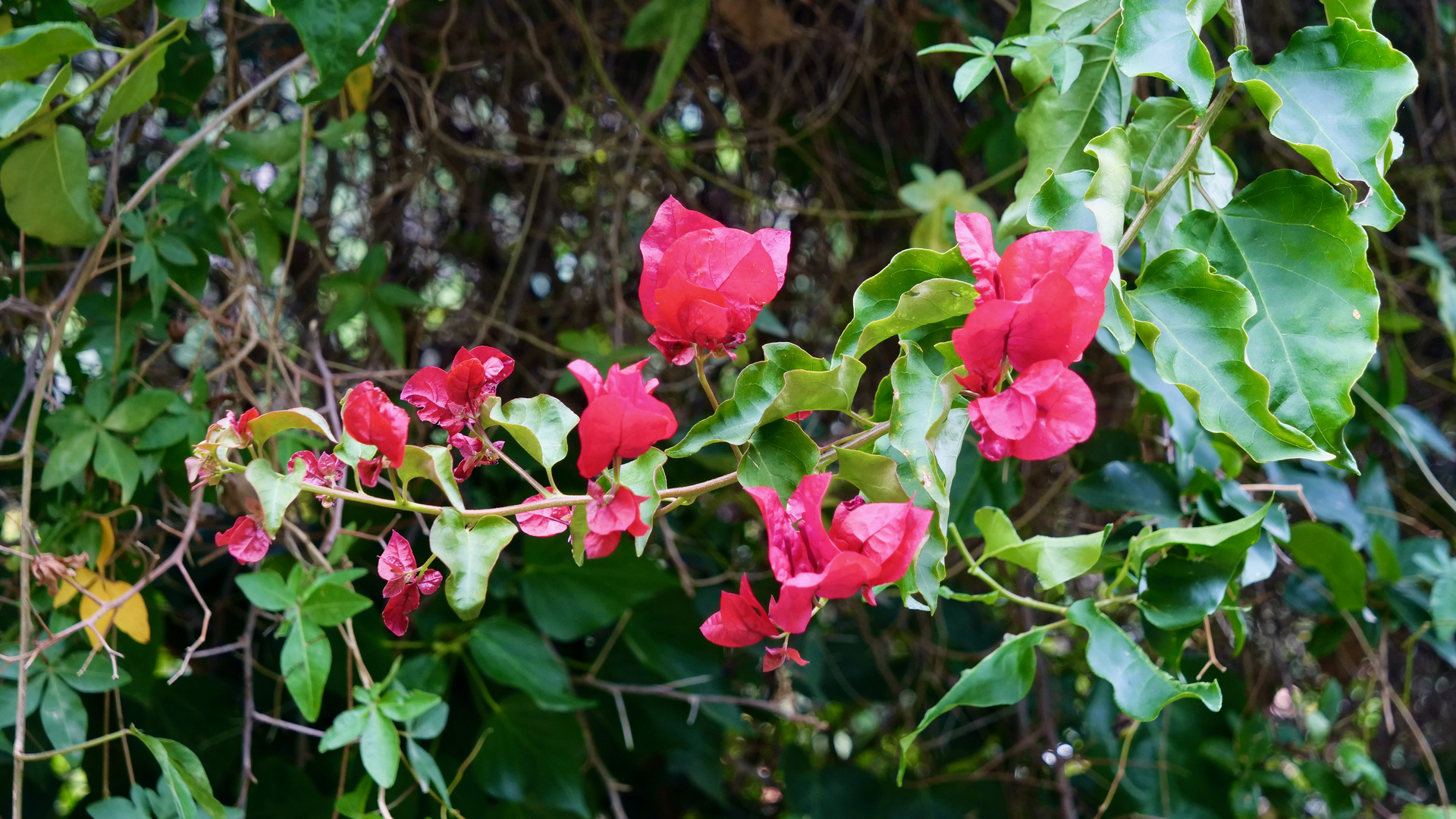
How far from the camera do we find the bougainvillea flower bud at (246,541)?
1.06ft

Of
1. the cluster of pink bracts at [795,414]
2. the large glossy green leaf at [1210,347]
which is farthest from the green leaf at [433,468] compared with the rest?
the large glossy green leaf at [1210,347]

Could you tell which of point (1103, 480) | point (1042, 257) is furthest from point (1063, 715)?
point (1042, 257)

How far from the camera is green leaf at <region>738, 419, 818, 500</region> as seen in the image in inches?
13.0

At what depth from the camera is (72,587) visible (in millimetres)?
646

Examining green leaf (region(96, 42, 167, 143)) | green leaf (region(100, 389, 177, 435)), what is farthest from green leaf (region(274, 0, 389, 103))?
green leaf (region(100, 389, 177, 435))

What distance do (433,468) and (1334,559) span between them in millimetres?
702

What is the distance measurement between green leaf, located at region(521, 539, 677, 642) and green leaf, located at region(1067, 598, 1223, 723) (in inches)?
17.4

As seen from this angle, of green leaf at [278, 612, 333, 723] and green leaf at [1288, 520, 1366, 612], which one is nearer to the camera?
green leaf at [278, 612, 333, 723]

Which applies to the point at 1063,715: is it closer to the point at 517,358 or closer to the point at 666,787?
the point at 666,787

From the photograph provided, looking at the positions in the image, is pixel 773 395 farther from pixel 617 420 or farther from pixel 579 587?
pixel 579 587

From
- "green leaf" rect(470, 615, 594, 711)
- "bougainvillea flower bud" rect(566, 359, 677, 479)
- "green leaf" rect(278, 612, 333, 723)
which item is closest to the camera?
"bougainvillea flower bud" rect(566, 359, 677, 479)

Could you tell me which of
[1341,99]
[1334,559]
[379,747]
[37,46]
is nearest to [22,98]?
[37,46]

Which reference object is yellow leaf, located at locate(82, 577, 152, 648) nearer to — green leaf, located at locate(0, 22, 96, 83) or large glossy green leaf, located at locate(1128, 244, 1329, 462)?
green leaf, located at locate(0, 22, 96, 83)

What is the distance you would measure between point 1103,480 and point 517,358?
0.64m
